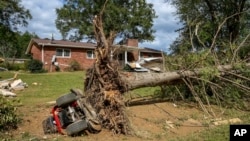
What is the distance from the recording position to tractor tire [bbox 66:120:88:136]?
5977 mm

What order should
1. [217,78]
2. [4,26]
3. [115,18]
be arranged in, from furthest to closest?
1. [115,18]
2. [4,26]
3. [217,78]

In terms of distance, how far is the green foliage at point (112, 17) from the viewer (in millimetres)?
43531

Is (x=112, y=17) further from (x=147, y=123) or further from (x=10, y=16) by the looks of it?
(x=147, y=123)

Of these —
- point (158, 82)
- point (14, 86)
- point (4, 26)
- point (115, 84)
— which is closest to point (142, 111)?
point (158, 82)

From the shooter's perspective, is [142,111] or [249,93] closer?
[142,111]

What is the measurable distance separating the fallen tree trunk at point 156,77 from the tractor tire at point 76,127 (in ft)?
4.67

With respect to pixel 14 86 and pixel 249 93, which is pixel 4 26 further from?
pixel 249 93

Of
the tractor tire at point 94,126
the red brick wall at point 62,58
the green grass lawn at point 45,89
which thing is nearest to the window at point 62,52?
the red brick wall at point 62,58

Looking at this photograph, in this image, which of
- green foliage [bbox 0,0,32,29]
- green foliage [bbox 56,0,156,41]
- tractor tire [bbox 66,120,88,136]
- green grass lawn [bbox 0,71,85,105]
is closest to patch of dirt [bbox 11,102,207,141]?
tractor tire [bbox 66,120,88,136]

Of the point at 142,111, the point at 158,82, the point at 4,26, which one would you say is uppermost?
the point at 4,26

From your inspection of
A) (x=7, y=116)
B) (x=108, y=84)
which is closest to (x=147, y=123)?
(x=108, y=84)

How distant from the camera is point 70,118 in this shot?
6250 mm

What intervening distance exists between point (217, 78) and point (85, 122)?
14.3 feet

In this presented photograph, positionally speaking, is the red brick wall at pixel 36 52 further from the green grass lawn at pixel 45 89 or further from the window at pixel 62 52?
the green grass lawn at pixel 45 89
